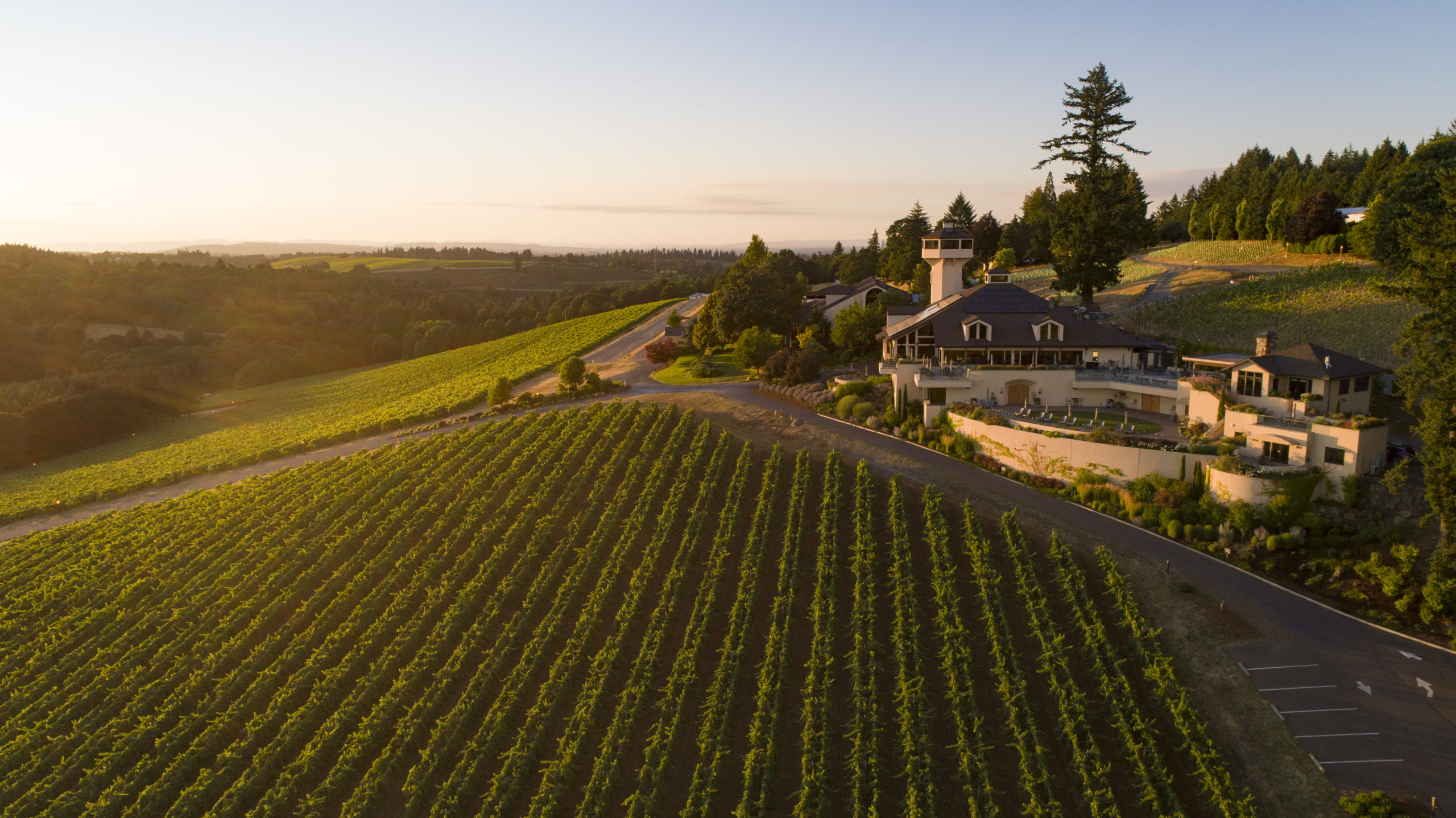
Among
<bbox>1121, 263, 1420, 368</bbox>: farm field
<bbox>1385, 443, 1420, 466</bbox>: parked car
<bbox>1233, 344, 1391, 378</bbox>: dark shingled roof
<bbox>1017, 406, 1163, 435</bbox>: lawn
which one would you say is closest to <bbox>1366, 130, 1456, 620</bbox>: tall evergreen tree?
<bbox>1385, 443, 1420, 466</bbox>: parked car

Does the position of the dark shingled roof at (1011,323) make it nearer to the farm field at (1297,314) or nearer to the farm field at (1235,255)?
the farm field at (1297,314)

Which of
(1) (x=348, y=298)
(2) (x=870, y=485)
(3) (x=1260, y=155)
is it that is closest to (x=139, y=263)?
(1) (x=348, y=298)

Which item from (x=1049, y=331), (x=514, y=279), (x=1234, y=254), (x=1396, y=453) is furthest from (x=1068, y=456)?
(x=514, y=279)

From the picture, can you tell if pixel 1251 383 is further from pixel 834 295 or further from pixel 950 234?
pixel 834 295

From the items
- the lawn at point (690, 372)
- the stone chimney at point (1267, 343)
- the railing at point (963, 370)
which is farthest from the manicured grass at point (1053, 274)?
the stone chimney at point (1267, 343)

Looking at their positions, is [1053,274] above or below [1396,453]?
above

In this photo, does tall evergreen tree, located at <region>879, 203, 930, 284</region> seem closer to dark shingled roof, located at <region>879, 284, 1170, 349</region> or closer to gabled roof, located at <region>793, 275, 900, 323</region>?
gabled roof, located at <region>793, 275, 900, 323</region>
